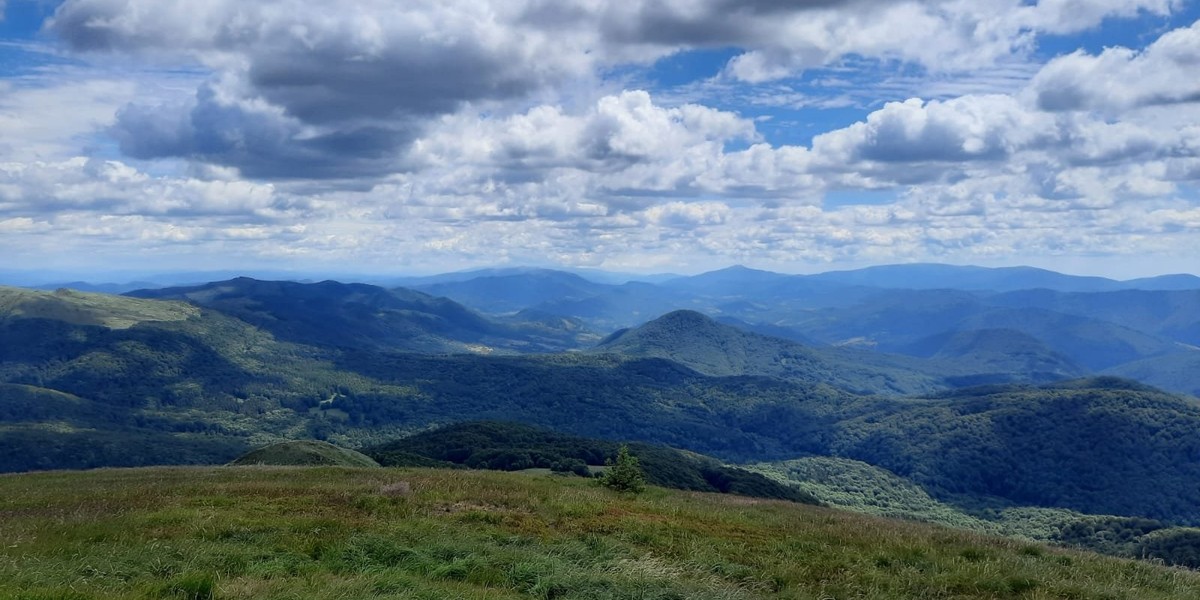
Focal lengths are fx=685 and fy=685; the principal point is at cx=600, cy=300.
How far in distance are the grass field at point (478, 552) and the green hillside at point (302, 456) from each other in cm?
1819

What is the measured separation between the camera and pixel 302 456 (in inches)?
1694

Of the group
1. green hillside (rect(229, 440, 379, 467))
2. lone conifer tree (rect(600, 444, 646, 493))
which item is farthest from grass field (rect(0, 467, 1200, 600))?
green hillside (rect(229, 440, 379, 467))

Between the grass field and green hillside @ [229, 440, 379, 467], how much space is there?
18.2m

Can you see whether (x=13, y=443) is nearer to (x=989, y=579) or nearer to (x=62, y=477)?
(x=62, y=477)

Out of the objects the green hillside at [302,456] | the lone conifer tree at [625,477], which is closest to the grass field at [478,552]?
the lone conifer tree at [625,477]

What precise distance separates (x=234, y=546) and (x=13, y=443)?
246 metres

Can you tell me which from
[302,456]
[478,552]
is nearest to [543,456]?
[302,456]

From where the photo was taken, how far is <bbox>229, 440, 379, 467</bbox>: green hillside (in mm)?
42344

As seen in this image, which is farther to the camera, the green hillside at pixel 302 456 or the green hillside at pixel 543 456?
the green hillside at pixel 543 456

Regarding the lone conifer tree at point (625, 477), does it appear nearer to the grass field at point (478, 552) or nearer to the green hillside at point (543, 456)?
the grass field at point (478, 552)

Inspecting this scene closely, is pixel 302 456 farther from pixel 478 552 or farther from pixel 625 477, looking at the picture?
pixel 478 552

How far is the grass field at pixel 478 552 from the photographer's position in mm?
12594

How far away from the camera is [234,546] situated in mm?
15039

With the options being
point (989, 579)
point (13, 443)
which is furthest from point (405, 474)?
point (13, 443)
